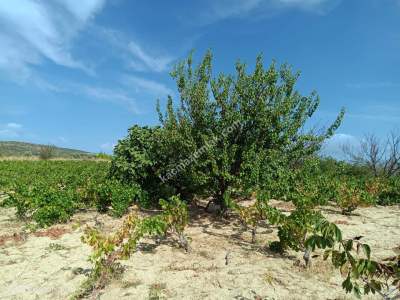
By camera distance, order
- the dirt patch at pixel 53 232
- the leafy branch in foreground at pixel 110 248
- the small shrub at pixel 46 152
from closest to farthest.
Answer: the leafy branch in foreground at pixel 110 248
the dirt patch at pixel 53 232
the small shrub at pixel 46 152

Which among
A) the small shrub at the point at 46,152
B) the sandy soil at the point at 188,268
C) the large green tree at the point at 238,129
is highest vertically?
the small shrub at the point at 46,152

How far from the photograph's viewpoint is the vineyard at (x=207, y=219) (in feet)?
18.7

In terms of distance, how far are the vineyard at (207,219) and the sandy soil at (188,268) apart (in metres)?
0.03

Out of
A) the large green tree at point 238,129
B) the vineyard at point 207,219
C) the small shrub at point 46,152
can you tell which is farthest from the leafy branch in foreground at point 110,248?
the small shrub at point 46,152

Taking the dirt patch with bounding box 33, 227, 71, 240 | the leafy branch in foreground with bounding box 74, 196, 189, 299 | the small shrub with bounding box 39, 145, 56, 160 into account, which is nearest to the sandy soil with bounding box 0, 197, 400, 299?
the dirt patch with bounding box 33, 227, 71, 240

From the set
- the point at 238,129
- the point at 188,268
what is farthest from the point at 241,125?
the point at 188,268

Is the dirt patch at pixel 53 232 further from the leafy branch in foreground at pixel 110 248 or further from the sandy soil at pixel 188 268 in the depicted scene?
the leafy branch in foreground at pixel 110 248

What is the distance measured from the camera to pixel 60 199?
9750mm

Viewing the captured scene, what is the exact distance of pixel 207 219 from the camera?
33.3ft

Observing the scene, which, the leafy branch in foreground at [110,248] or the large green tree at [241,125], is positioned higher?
the large green tree at [241,125]

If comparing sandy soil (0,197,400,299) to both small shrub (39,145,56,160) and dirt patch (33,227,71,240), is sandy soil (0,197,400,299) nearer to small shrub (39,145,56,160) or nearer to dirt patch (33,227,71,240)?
dirt patch (33,227,71,240)

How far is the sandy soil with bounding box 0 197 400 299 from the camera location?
5.52m

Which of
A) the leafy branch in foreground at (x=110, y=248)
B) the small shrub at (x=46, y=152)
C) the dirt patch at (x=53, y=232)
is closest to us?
the leafy branch in foreground at (x=110, y=248)

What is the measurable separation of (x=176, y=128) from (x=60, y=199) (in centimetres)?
333
